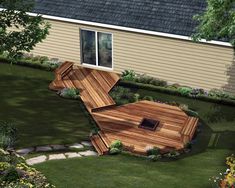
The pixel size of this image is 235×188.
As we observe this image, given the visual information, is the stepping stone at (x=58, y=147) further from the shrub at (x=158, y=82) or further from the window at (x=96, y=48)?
the window at (x=96, y=48)

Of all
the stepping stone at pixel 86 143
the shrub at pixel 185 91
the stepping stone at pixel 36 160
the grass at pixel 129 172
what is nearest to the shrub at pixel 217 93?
the shrub at pixel 185 91

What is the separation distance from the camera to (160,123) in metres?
18.8

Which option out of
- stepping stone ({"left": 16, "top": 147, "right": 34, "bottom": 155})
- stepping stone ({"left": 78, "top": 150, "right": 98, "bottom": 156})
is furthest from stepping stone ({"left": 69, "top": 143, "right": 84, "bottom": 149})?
stepping stone ({"left": 16, "top": 147, "right": 34, "bottom": 155})

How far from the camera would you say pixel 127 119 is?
62.2 ft

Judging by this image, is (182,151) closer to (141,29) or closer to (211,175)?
(211,175)

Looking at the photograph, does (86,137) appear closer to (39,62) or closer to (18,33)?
(18,33)

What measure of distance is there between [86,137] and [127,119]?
97.3 inches

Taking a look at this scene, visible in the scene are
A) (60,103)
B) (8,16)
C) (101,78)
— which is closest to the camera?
(8,16)

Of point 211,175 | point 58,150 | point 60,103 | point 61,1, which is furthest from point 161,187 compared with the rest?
point 61,1

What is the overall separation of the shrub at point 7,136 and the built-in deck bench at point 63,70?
6.50 meters

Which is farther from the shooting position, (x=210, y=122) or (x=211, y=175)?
(x=210, y=122)

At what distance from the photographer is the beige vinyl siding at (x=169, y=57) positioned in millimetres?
20781

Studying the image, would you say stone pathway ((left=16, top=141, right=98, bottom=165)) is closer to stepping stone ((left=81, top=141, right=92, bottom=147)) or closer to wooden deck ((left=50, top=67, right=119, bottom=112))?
stepping stone ((left=81, top=141, right=92, bottom=147))

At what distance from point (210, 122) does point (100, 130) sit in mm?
5399
